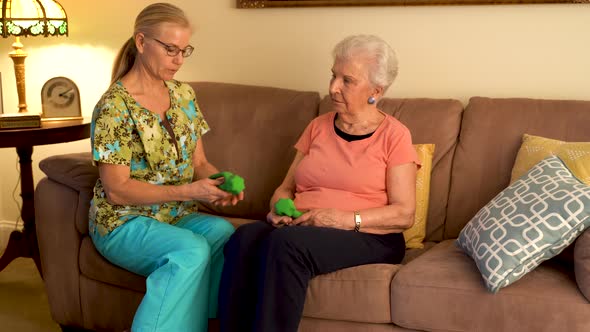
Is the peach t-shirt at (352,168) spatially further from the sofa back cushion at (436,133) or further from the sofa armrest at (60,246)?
the sofa armrest at (60,246)

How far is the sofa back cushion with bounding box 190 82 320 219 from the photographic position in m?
2.91

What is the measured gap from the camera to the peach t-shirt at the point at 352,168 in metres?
2.41

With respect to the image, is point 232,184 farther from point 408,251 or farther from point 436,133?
point 436,133

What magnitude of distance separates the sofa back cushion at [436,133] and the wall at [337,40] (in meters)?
0.27

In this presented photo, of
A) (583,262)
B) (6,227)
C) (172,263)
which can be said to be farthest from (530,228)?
(6,227)

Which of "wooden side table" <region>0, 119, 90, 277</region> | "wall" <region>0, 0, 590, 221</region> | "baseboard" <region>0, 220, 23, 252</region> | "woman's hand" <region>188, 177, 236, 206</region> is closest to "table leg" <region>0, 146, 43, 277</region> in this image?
"wooden side table" <region>0, 119, 90, 277</region>

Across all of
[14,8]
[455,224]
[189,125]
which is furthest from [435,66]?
[14,8]

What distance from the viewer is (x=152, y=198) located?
7.69 ft

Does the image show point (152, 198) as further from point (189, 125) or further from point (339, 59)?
point (339, 59)

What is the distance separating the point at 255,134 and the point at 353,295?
3.12ft

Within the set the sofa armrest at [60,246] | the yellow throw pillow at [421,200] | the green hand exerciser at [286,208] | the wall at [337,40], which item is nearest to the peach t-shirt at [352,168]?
the green hand exerciser at [286,208]

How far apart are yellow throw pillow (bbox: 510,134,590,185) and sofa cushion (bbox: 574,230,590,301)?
262mm

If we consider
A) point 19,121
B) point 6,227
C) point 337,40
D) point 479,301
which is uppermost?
point 337,40

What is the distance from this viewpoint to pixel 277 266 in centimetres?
215
